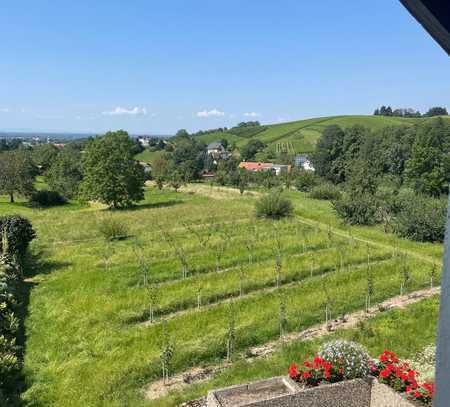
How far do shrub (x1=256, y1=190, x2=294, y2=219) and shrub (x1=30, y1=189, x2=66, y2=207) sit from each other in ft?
89.7

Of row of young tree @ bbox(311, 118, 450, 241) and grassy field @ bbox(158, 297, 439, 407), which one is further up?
row of young tree @ bbox(311, 118, 450, 241)

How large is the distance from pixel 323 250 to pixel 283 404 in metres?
12.8

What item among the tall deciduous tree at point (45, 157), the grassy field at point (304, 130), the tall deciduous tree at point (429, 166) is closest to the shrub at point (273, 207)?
the tall deciduous tree at point (429, 166)

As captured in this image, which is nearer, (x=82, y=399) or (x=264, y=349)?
(x=82, y=399)

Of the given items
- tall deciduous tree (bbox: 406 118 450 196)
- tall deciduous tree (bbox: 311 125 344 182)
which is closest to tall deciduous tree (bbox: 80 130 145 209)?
tall deciduous tree (bbox: 406 118 450 196)

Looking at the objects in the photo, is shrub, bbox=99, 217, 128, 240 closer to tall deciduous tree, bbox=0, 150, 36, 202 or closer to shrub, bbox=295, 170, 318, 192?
tall deciduous tree, bbox=0, 150, 36, 202

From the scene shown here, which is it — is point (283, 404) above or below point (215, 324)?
above

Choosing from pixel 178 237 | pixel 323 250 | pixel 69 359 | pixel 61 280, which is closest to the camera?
pixel 69 359

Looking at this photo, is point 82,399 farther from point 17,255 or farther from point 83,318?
point 17,255

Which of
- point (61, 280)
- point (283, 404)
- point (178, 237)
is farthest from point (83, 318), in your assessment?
point (178, 237)

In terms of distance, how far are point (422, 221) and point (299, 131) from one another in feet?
342

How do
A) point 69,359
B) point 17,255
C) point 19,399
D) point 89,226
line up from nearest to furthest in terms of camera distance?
point 19,399 → point 69,359 → point 17,255 → point 89,226

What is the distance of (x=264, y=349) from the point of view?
9844 millimetres

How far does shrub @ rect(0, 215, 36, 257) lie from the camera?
15.8m
